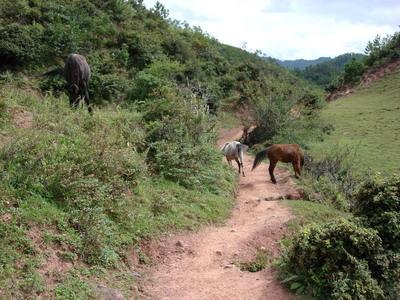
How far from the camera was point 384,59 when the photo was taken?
127ft

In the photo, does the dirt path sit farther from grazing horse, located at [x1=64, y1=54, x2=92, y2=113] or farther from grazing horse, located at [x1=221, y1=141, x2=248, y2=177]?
grazing horse, located at [x1=64, y1=54, x2=92, y2=113]

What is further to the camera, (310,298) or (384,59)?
(384,59)

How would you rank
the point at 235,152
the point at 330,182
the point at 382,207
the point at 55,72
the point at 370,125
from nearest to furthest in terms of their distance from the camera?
the point at 382,207 < the point at 330,182 < the point at 235,152 < the point at 55,72 < the point at 370,125

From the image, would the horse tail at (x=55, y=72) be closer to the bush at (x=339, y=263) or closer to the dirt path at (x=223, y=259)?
the dirt path at (x=223, y=259)

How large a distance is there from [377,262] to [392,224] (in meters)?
0.65

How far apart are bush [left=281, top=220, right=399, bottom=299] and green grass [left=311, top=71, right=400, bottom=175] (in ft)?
31.7

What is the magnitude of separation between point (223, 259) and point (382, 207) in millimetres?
2541

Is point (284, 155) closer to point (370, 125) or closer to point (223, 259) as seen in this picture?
point (223, 259)

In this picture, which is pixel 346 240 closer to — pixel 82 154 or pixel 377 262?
pixel 377 262

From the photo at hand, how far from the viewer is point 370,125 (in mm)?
23578

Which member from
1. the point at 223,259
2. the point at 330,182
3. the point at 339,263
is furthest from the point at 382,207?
the point at 330,182

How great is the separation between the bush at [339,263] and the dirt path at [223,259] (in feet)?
1.21

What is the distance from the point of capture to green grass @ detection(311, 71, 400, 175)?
693 inches

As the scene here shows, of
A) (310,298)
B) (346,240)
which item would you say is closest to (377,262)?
(346,240)
